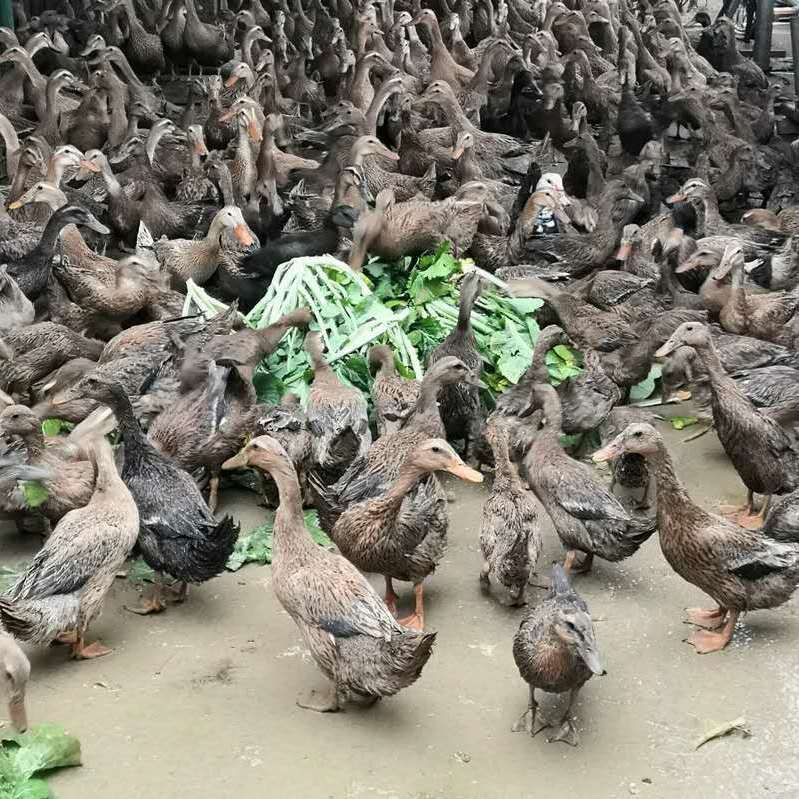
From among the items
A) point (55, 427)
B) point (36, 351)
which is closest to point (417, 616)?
point (55, 427)

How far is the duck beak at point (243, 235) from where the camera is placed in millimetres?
9359

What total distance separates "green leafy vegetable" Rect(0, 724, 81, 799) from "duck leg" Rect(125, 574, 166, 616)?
1.17 m

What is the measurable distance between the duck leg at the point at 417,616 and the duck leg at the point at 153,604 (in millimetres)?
1257

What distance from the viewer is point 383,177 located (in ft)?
37.5

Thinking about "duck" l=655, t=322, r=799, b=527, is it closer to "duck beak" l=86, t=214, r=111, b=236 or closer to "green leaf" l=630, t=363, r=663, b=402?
"green leaf" l=630, t=363, r=663, b=402

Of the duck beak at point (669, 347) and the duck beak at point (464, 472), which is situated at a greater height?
the duck beak at point (464, 472)

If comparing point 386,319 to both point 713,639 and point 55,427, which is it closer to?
point 55,427

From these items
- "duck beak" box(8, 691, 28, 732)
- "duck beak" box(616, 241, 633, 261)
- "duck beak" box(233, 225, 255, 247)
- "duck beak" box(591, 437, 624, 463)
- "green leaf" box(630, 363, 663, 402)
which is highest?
"duck beak" box(233, 225, 255, 247)

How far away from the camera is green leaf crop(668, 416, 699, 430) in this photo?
318 inches

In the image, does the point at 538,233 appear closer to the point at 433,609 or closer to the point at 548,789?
the point at 433,609

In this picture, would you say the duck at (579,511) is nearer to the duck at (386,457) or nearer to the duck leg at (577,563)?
the duck leg at (577,563)

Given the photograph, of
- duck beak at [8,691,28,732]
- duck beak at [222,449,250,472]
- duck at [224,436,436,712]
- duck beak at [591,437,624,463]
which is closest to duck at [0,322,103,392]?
duck beak at [222,449,250,472]

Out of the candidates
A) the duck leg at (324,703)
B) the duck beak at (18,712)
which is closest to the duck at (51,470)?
the duck beak at (18,712)

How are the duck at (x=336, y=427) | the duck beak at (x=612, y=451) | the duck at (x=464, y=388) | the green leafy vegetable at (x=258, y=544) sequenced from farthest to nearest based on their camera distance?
the duck at (x=464, y=388) < the duck at (x=336, y=427) < the green leafy vegetable at (x=258, y=544) < the duck beak at (x=612, y=451)
